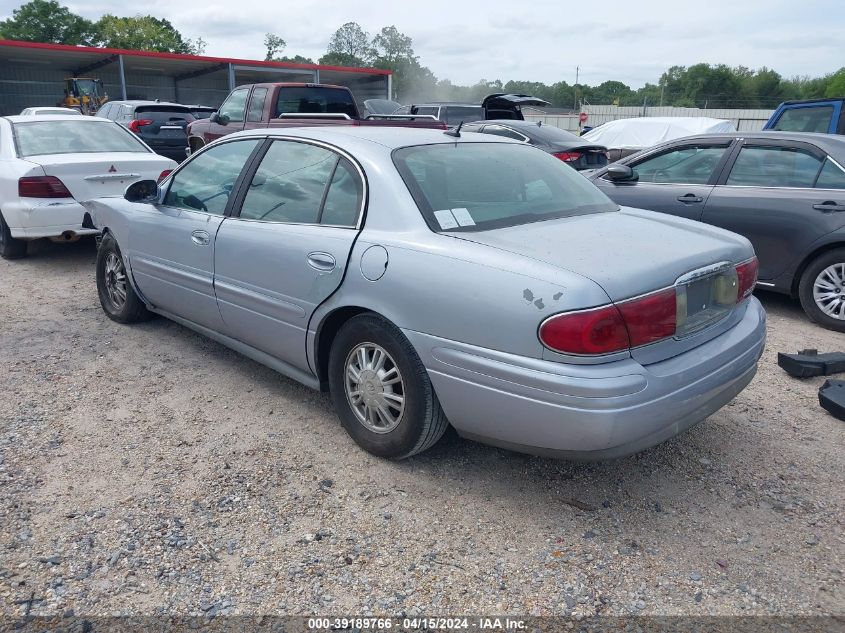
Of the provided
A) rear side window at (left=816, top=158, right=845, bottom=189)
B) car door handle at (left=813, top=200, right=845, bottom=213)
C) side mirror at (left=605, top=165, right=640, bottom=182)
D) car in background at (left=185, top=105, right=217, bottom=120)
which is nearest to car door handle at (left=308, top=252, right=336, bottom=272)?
side mirror at (left=605, top=165, right=640, bottom=182)

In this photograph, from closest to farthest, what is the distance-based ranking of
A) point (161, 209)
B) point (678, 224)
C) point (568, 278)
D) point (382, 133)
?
1. point (568, 278)
2. point (678, 224)
3. point (382, 133)
4. point (161, 209)

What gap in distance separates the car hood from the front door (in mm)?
1791

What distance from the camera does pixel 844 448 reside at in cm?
344

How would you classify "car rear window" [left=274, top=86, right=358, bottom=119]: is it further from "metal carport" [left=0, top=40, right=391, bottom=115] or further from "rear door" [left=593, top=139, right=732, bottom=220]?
"metal carport" [left=0, top=40, right=391, bottom=115]

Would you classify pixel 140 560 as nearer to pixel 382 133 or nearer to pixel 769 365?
pixel 382 133

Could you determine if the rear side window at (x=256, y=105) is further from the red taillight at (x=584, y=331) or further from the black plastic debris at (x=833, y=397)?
the red taillight at (x=584, y=331)

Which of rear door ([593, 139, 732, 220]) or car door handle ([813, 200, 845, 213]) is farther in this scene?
rear door ([593, 139, 732, 220])

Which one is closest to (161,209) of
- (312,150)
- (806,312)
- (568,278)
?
(312,150)

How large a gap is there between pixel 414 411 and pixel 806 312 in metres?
4.11

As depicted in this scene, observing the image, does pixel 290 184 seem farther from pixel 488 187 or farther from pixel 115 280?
pixel 115 280

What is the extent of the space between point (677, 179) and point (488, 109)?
10019 millimetres

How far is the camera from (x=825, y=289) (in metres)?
5.39

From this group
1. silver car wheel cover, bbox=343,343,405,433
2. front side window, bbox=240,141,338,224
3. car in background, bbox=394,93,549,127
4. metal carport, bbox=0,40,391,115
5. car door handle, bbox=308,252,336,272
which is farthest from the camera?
metal carport, bbox=0,40,391,115

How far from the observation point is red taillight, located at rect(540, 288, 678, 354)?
8.05 feet
